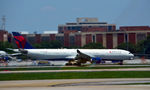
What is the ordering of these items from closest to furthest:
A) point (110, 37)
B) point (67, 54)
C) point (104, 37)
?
point (67, 54) → point (110, 37) → point (104, 37)

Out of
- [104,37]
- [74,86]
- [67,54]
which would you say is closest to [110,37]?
[104,37]

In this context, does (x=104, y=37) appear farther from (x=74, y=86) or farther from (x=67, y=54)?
(x=74, y=86)

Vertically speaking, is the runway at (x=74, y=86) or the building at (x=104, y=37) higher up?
the building at (x=104, y=37)

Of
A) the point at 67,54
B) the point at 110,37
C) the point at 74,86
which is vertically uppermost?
the point at 110,37

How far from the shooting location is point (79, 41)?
128375 mm

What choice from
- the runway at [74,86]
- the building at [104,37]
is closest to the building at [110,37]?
the building at [104,37]

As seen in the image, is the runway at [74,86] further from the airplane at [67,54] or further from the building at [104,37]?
the building at [104,37]

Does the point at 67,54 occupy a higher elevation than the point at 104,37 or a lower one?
lower

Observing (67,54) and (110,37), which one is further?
(110,37)

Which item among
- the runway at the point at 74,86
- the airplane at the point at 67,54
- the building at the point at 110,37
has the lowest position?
the runway at the point at 74,86

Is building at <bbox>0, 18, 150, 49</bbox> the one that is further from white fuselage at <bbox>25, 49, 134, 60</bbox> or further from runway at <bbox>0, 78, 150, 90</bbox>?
runway at <bbox>0, 78, 150, 90</bbox>

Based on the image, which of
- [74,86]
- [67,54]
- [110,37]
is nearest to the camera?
[74,86]

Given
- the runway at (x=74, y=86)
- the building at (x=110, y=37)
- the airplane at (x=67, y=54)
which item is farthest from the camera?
the building at (x=110, y=37)

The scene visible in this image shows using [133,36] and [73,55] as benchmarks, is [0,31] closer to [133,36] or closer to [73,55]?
[133,36]
